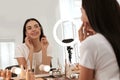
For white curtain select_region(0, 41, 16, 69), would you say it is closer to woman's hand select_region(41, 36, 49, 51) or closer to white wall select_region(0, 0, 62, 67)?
white wall select_region(0, 0, 62, 67)

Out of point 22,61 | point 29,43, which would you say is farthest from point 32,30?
point 22,61

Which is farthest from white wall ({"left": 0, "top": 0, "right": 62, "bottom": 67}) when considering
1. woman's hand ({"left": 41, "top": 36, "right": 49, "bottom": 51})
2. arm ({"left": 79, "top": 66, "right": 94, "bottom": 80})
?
arm ({"left": 79, "top": 66, "right": 94, "bottom": 80})

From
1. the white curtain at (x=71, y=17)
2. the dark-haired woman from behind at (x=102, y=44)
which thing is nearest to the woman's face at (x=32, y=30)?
the white curtain at (x=71, y=17)

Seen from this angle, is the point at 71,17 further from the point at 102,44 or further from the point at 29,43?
the point at 102,44

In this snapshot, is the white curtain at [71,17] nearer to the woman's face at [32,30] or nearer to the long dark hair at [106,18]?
the woman's face at [32,30]

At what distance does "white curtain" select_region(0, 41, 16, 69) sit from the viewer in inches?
57.7

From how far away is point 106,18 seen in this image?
2.31 ft

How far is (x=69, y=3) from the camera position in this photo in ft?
5.53

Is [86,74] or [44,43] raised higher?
[44,43]

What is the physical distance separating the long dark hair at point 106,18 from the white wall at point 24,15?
2.87ft

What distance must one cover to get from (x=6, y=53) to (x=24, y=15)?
0.30 m

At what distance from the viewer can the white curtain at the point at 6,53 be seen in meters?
1.46

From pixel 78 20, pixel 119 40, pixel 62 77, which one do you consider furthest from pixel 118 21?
pixel 78 20

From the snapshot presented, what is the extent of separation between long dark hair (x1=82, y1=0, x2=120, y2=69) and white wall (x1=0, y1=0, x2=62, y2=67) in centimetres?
88
